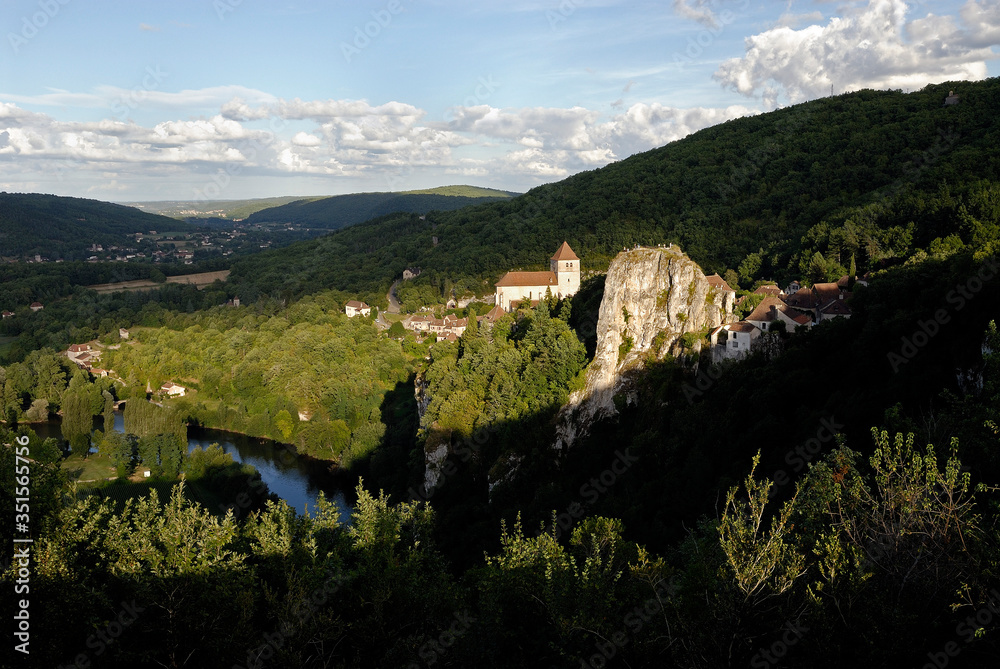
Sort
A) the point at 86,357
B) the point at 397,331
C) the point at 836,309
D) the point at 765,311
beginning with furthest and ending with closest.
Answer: the point at 86,357, the point at 397,331, the point at 765,311, the point at 836,309

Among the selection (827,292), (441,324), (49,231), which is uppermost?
(49,231)

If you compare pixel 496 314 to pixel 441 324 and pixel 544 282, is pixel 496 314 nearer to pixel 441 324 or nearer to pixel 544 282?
pixel 544 282

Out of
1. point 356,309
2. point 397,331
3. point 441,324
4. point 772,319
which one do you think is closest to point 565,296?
point 772,319

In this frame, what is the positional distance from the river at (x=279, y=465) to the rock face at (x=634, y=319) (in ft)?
52.0

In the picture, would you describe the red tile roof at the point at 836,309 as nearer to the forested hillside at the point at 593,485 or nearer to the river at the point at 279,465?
the forested hillside at the point at 593,485

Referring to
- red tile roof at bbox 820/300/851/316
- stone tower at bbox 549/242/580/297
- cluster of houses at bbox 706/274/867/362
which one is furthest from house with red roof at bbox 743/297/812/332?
stone tower at bbox 549/242/580/297

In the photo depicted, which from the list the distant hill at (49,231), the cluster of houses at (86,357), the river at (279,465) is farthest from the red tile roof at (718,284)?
the distant hill at (49,231)

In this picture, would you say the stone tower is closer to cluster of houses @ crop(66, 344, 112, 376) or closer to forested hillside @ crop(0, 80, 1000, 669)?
forested hillside @ crop(0, 80, 1000, 669)

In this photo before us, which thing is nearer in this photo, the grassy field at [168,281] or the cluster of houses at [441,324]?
the cluster of houses at [441,324]

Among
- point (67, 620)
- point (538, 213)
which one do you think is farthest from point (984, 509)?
point (538, 213)

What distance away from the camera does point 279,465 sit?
4925cm

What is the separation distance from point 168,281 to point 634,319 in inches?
4138

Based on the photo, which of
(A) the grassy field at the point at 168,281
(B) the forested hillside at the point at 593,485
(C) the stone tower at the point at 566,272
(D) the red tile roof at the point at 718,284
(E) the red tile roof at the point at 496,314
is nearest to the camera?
(B) the forested hillside at the point at 593,485

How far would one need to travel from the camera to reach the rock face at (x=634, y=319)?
3180 centimetres
